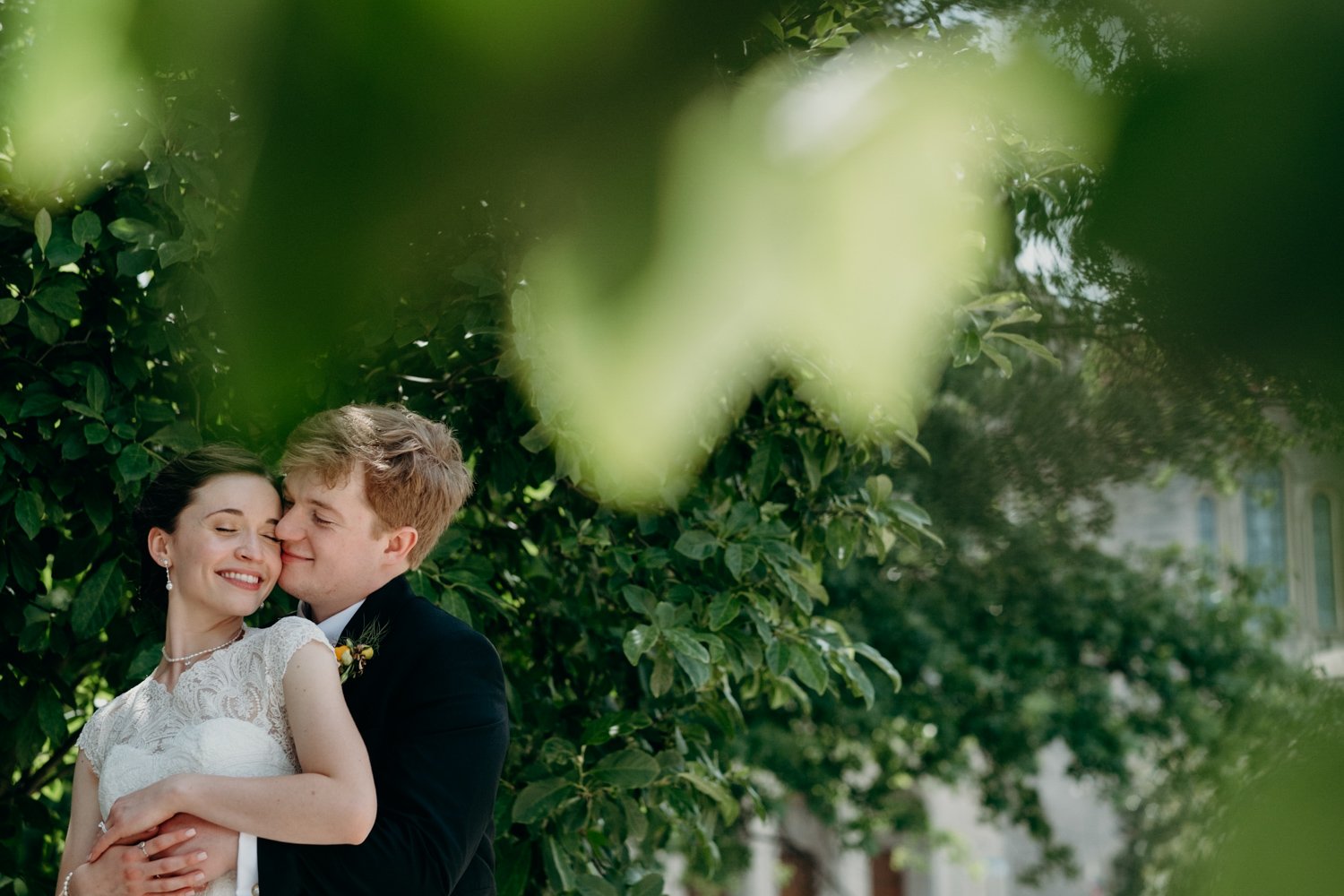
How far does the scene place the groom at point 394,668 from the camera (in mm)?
1410

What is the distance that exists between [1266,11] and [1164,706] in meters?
9.77

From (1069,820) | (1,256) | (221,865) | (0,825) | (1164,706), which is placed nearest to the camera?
(221,865)

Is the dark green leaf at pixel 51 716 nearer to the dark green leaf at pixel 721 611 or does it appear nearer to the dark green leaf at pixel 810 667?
the dark green leaf at pixel 721 611

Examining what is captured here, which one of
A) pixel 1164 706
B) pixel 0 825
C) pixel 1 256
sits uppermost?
pixel 1 256

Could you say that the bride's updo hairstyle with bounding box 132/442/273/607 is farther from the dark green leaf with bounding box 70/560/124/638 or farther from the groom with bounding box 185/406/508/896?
the dark green leaf with bounding box 70/560/124/638

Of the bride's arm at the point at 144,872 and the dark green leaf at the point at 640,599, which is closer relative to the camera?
the bride's arm at the point at 144,872

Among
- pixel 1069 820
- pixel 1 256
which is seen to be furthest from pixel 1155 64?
pixel 1069 820

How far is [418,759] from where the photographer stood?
150 cm

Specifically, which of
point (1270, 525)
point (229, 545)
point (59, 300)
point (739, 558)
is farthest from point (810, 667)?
point (1270, 525)

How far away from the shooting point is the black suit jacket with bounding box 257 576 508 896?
1.41 metres

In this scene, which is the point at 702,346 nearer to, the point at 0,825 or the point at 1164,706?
the point at 0,825

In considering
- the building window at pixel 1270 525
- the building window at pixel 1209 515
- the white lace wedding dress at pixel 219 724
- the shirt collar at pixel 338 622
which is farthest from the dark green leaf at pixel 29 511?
the building window at pixel 1270 525

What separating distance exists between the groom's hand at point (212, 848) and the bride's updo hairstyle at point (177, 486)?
470 mm

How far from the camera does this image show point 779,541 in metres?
2.67
